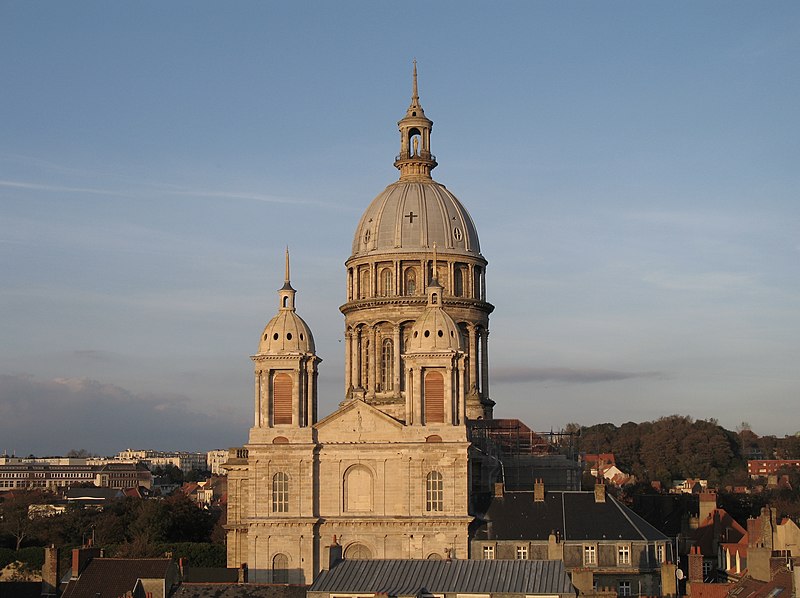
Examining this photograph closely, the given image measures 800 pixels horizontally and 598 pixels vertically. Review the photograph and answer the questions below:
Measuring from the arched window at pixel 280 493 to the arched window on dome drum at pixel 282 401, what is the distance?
2.95 metres

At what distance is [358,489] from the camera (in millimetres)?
85625

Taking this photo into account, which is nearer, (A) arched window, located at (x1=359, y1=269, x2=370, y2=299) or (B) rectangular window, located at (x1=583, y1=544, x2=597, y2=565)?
(B) rectangular window, located at (x1=583, y1=544, x2=597, y2=565)

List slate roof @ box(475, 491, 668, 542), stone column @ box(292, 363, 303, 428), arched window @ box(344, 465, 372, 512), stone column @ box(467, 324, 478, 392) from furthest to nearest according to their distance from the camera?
stone column @ box(467, 324, 478, 392) → stone column @ box(292, 363, 303, 428) → arched window @ box(344, 465, 372, 512) → slate roof @ box(475, 491, 668, 542)

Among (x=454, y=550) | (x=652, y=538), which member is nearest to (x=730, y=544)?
(x=652, y=538)

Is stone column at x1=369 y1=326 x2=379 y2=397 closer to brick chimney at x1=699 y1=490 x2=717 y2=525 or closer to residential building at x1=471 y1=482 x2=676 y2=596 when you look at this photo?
residential building at x1=471 y1=482 x2=676 y2=596

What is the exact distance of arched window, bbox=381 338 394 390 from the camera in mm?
101188

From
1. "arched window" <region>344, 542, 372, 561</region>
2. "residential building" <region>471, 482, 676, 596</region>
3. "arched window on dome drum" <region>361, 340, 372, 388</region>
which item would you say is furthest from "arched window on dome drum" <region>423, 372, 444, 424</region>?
"arched window on dome drum" <region>361, 340, 372, 388</region>

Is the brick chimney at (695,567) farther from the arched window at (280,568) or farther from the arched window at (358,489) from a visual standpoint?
the arched window at (280,568)

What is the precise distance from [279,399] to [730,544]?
27917 millimetres

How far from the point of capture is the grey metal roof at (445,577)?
5631cm

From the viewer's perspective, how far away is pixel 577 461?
10288 centimetres

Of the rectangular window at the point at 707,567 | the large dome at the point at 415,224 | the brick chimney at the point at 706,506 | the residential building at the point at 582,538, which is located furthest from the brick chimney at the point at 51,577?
the brick chimney at the point at 706,506

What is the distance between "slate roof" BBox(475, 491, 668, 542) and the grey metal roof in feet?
77.5

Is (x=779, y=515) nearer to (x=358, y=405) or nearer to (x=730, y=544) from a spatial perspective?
(x=730, y=544)
